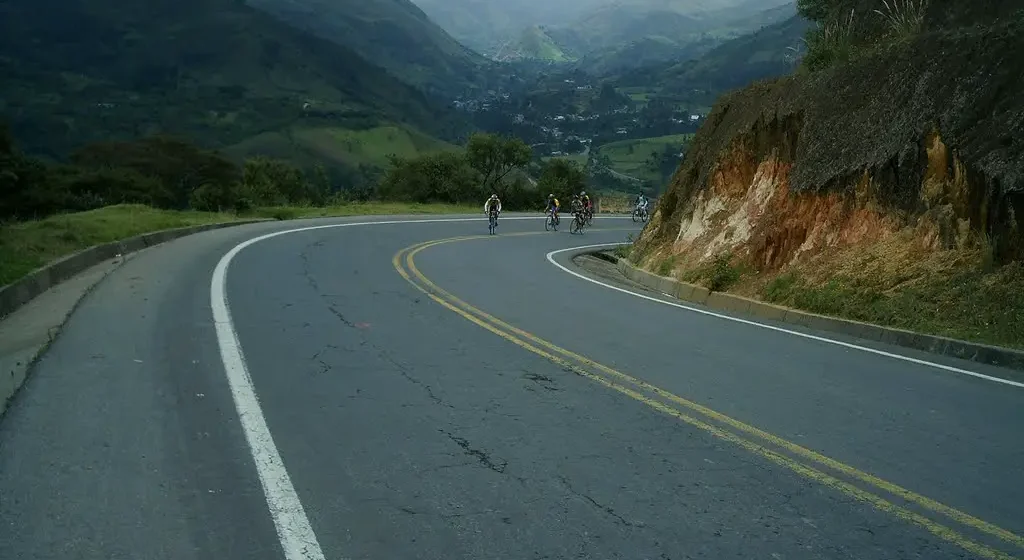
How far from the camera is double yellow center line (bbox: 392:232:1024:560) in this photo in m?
4.95

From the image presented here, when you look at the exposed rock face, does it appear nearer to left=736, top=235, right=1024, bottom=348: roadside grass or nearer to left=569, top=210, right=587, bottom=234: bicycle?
left=736, top=235, right=1024, bottom=348: roadside grass

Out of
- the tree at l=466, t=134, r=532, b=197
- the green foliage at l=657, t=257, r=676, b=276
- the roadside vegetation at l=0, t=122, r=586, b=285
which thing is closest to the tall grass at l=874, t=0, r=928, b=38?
the green foliage at l=657, t=257, r=676, b=276

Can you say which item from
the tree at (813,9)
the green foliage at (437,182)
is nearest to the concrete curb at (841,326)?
the tree at (813,9)

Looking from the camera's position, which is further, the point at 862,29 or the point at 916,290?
the point at 862,29

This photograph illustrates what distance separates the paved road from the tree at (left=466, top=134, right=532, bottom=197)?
60.0 m

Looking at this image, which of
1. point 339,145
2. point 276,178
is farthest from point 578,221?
point 339,145

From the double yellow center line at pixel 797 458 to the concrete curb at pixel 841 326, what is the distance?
15.5ft

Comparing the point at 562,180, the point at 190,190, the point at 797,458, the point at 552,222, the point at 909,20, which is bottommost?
the point at 190,190

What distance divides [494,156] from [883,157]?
5762cm

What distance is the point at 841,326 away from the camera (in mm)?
13391

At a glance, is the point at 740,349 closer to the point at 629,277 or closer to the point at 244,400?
the point at 244,400

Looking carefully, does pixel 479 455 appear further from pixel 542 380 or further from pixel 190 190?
pixel 190 190

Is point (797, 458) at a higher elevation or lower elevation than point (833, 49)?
lower

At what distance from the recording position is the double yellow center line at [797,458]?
495 cm
